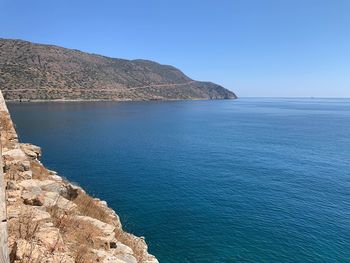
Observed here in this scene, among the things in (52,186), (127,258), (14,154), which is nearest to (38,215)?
(127,258)

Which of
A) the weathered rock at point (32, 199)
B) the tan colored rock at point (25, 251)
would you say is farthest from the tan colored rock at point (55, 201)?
the tan colored rock at point (25, 251)

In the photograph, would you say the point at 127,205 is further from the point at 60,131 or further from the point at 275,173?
the point at 60,131

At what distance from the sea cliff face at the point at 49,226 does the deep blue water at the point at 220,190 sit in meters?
15.3

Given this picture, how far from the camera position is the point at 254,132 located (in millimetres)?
97250

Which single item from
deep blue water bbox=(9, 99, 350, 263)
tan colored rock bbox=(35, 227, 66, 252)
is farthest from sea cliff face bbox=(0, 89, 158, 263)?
deep blue water bbox=(9, 99, 350, 263)

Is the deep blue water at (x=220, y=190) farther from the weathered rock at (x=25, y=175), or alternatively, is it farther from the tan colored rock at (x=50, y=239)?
the tan colored rock at (x=50, y=239)

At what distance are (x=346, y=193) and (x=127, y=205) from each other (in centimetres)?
2929

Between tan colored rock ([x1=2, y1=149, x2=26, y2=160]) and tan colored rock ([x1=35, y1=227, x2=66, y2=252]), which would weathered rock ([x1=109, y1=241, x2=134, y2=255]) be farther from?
tan colored rock ([x1=2, y1=149, x2=26, y2=160])

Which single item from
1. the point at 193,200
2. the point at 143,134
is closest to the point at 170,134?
the point at 143,134

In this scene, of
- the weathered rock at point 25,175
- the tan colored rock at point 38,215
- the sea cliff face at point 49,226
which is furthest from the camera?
the weathered rock at point 25,175

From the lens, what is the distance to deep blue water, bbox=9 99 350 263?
2922 cm

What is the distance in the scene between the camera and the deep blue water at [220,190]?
2922 cm

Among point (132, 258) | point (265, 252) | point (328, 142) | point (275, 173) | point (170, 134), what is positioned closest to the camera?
point (132, 258)

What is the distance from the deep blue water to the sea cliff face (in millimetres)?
15287
